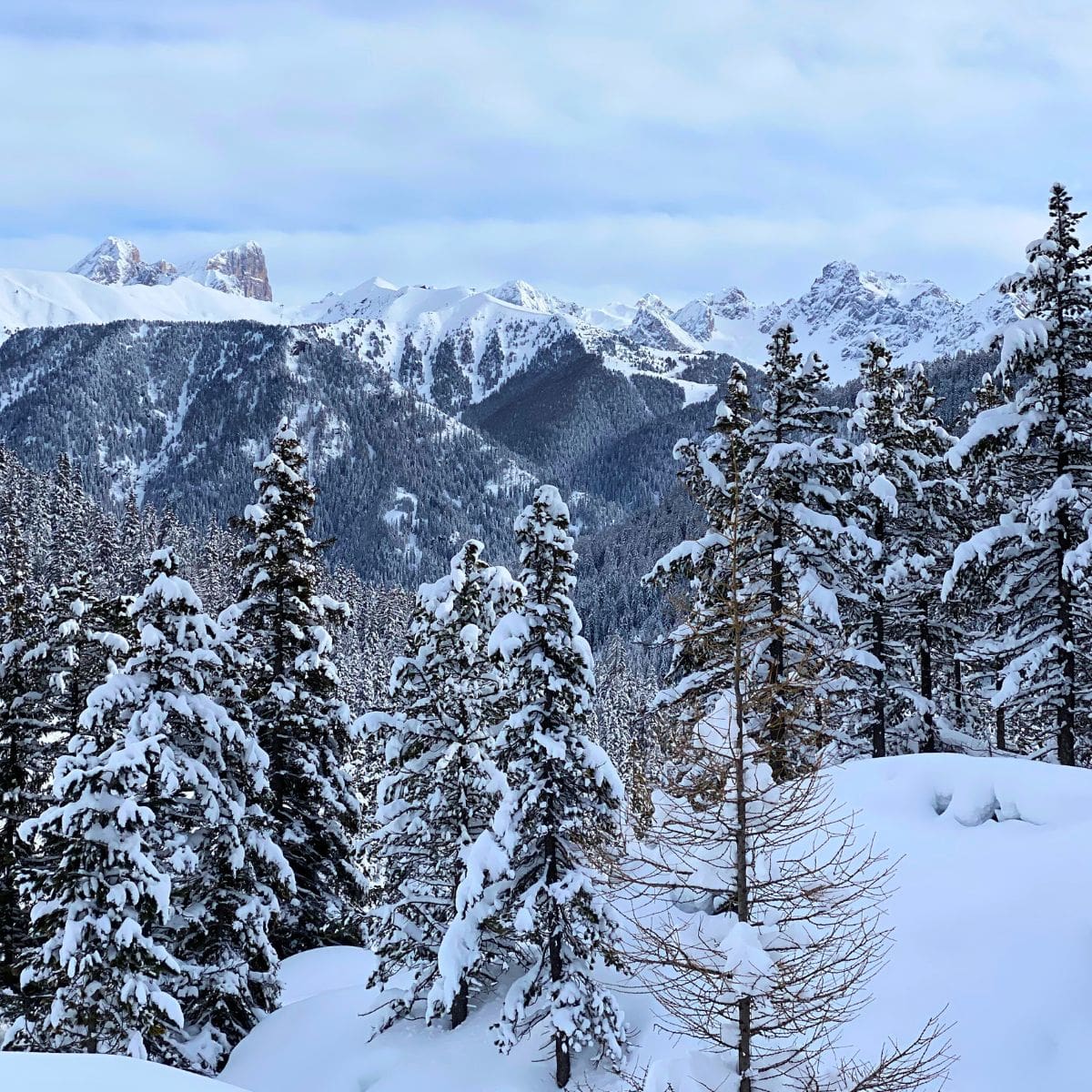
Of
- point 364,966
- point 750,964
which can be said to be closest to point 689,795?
point 750,964

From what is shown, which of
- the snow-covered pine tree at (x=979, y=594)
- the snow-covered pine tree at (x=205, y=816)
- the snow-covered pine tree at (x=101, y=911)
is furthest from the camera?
the snow-covered pine tree at (x=979, y=594)

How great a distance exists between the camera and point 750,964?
25.5 feet

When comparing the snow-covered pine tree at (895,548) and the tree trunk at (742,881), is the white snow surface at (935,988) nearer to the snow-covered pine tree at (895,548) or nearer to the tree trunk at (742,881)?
the tree trunk at (742,881)

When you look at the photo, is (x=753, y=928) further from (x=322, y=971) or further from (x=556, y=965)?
(x=322, y=971)

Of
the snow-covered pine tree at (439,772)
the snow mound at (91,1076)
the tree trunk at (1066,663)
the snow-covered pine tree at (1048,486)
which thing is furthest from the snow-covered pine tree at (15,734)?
the tree trunk at (1066,663)

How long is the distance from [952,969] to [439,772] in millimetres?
9259

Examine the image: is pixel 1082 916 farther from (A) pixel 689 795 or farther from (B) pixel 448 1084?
(B) pixel 448 1084

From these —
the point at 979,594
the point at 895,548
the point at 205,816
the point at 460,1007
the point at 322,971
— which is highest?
the point at 895,548

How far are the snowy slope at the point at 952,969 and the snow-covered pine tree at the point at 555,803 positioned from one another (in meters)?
1.42

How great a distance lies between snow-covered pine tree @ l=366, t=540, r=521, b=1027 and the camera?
16266 millimetres

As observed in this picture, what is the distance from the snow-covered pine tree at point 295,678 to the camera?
2081 cm

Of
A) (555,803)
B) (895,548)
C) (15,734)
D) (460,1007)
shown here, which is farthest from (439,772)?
(895,548)

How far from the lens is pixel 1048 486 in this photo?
17.3 meters

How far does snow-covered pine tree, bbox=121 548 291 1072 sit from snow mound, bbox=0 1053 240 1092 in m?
8.08
